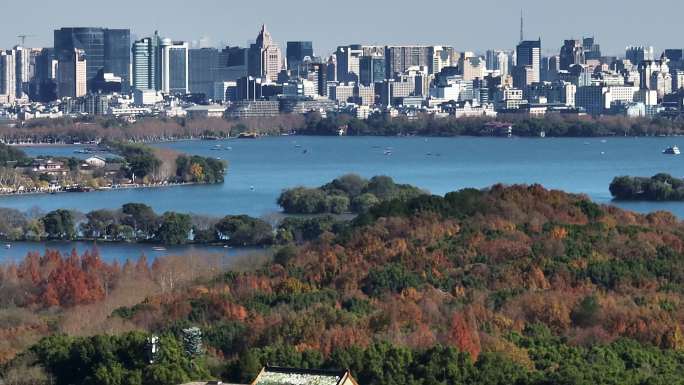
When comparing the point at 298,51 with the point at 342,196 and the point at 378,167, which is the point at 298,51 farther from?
the point at 342,196

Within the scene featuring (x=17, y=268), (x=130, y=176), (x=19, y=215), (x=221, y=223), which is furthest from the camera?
(x=130, y=176)

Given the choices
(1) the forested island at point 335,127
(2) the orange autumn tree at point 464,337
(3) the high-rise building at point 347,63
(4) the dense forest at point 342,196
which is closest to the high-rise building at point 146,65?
(3) the high-rise building at point 347,63

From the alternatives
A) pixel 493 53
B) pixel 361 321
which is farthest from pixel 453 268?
pixel 493 53

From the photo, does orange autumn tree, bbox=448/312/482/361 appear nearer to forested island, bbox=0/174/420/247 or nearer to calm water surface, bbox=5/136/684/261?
calm water surface, bbox=5/136/684/261

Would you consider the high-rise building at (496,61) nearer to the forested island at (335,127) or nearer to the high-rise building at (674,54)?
the high-rise building at (674,54)

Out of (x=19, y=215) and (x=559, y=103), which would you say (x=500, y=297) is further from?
(x=559, y=103)

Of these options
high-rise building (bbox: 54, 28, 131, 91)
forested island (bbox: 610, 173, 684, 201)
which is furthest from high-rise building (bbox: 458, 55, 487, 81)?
A: forested island (bbox: 610, 173, 684, 201)
